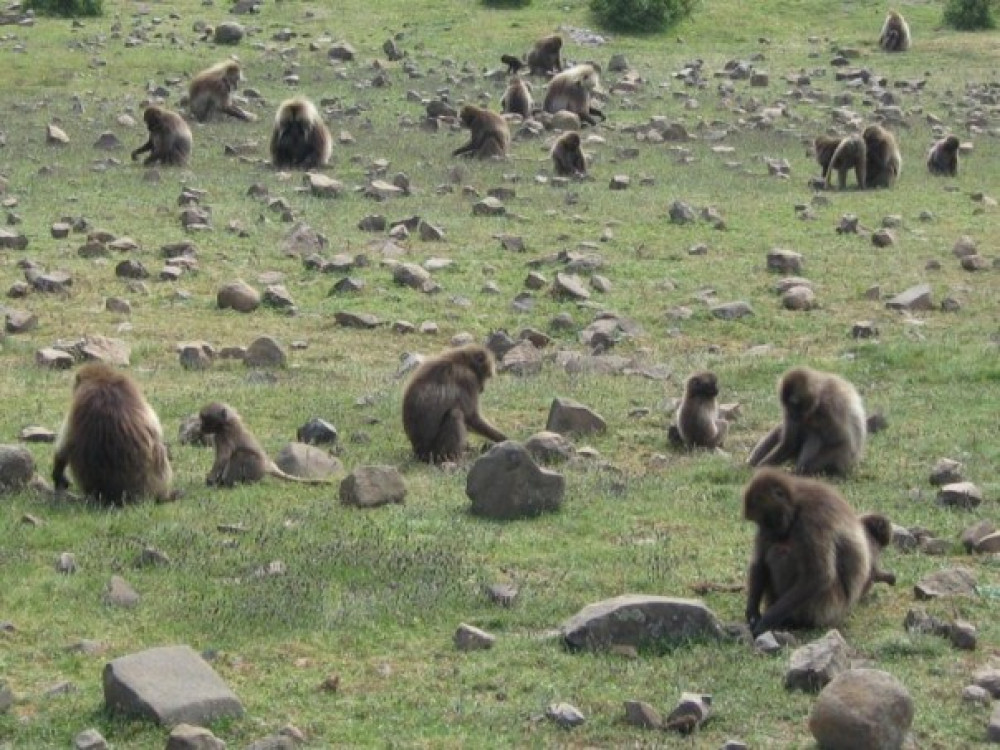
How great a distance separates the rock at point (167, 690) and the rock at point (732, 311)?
12.0 m

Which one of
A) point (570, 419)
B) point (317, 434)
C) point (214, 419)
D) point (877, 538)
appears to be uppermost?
point (877, 538)

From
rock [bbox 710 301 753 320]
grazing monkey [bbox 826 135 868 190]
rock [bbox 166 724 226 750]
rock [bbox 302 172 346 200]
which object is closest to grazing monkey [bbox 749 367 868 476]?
rock [bbox 710 301 753 320]

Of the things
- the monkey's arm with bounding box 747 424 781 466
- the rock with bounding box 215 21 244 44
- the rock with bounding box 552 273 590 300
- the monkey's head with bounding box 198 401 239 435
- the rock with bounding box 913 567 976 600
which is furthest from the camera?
the rock with bounding box 215 21 244 44

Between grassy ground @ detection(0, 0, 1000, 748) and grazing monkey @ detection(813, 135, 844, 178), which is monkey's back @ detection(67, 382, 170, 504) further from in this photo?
grazing monkey @ detection(813, 135, 844, 178)

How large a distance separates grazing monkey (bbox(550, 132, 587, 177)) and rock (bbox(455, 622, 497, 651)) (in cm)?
1963

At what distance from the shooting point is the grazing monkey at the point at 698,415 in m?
14.3

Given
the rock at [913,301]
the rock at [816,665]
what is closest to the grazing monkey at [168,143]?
the rock at [913,301]

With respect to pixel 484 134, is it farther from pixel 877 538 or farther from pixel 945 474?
pixel 877 538

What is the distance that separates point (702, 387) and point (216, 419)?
12.0 ft

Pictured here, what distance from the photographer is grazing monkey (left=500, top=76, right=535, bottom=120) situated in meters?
35.4

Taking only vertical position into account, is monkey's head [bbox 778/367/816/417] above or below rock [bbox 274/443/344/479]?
above

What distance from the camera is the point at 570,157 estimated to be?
28875 millimetres

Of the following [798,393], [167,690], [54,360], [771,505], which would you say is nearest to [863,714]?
[771,505]

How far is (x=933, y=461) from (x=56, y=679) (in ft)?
23.7
